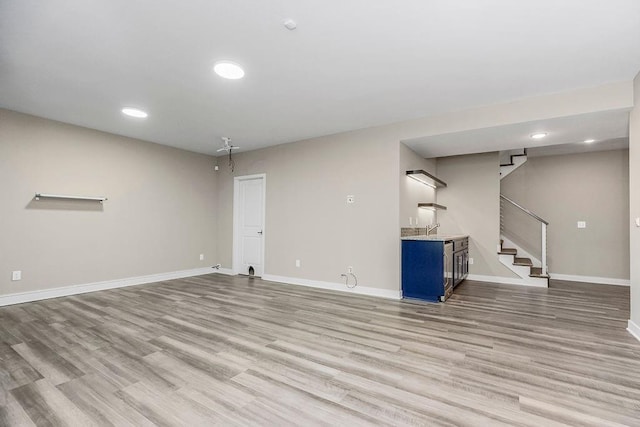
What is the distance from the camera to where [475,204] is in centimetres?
602

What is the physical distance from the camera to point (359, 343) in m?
2.74

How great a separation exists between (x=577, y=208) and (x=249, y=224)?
6.47 meters

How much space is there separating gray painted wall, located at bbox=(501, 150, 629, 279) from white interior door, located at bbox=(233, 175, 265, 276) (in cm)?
510

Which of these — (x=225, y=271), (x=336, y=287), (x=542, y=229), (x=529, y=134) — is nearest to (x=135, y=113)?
(x=225, y=271)

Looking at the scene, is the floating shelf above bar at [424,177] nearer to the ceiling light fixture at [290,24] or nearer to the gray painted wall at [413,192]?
the gray painted wall at [413,192]

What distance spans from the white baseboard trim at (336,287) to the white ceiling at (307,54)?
2.52 m

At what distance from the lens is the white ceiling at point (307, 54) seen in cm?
213

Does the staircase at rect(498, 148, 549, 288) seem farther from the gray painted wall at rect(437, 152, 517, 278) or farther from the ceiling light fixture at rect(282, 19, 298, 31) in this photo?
the ceiling light fixture at rect(282, 19, 298, 31)

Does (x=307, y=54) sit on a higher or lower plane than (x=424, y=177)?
higher

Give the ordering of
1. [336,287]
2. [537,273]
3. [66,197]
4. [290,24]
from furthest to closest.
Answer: [537,273] → [336,287] → [66,197] → [290,24]

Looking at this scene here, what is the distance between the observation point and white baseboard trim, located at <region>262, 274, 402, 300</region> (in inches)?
176

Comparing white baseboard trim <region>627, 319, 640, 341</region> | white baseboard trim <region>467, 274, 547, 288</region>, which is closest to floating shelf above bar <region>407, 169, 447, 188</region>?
white baseboard trim <region>467, 274, 547, 288</region>

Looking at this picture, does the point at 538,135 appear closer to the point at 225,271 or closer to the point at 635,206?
the point at 635,206

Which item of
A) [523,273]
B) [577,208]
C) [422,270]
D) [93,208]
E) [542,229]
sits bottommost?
[523,273]
